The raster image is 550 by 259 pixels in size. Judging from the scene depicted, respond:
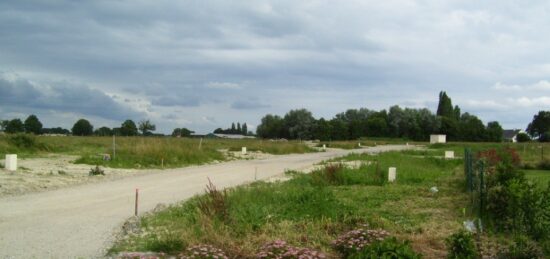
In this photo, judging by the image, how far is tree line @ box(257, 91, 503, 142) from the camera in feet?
404

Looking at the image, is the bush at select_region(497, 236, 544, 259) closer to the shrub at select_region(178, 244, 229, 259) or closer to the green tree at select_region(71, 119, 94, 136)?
the shrub at select_region(178, 244, 229, 259)

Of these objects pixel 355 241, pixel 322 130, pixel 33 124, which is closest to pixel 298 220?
pixel 355 241

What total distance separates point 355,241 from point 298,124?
122 meters

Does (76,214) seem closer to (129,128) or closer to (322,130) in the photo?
(129,128)

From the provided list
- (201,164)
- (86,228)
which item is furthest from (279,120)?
(86,228)

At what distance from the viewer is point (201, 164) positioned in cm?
3412

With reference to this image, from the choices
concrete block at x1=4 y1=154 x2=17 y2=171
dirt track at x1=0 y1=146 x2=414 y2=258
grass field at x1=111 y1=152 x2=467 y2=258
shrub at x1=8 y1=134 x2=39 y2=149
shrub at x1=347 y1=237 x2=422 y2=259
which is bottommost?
dirt track at x1=0 y1=146 x2=414 y2=258

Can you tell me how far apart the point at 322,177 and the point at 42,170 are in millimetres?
12420

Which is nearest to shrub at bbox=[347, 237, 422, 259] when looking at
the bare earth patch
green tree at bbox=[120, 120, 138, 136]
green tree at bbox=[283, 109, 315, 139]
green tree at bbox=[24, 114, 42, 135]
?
the bare earth patch

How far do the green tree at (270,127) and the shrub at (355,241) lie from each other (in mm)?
126287

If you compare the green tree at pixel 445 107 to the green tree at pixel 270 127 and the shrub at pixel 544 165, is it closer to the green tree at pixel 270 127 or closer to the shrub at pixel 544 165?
the green tree at pixel 270 127

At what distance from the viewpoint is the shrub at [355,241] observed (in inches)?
310

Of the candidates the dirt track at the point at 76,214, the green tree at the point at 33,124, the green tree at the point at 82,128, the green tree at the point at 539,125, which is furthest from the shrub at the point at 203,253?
the green tree at the point at 539,125

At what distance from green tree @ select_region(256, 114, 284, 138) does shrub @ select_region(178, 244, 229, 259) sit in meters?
127
